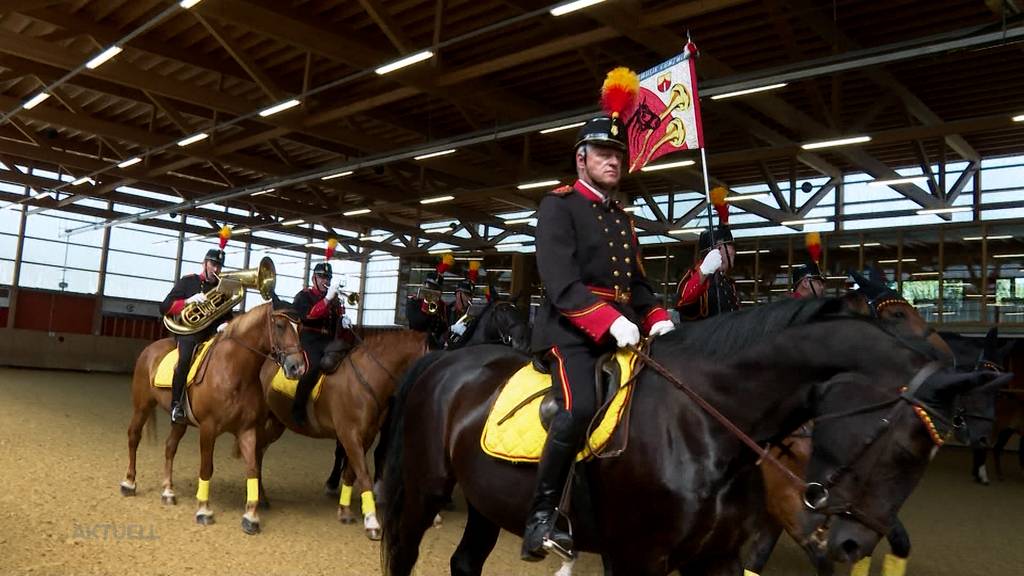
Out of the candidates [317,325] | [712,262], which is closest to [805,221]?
[317,325]

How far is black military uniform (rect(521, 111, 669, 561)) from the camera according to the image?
8.43 feet

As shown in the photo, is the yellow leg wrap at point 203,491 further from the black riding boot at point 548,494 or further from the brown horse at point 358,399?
the black riding boot at point 548,494

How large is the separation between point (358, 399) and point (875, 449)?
5.08 m

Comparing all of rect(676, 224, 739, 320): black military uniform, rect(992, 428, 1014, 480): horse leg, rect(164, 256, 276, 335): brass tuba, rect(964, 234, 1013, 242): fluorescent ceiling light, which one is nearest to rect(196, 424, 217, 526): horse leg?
rect(164, 256, 276, 335): brass tuba

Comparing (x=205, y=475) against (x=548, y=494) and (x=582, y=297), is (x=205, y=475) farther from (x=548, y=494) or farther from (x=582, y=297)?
(x=582, y=297)

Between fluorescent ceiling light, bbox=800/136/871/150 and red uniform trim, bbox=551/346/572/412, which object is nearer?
red uniform trim, bbox=551/346/572/412

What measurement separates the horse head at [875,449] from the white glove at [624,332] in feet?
2.21

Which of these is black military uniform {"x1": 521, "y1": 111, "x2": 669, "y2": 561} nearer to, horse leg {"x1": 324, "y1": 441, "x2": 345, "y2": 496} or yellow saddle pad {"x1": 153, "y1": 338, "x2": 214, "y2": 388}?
yellow saddle pad {"x1": 153, "y1": 338, "x2": 214, "y2": 388}

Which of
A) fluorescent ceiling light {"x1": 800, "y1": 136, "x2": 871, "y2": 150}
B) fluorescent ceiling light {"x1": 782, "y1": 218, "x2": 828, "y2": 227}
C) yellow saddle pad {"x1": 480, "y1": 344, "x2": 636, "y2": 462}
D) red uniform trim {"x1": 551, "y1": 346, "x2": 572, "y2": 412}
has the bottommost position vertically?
yellow saddle pad {"x1": 480, "y1": 344, "x2": 636, "y2": 462}

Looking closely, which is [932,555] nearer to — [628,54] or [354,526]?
[354,526]

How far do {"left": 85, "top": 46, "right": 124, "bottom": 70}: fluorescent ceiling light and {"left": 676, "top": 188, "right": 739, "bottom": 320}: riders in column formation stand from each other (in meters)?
Result: 8.34

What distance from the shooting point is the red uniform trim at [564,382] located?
2586 mm

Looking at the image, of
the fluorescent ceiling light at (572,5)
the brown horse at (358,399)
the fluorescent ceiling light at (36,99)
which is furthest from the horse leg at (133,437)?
the fluorescent ceiling light at (36,99)

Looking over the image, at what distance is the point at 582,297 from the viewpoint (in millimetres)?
2658
